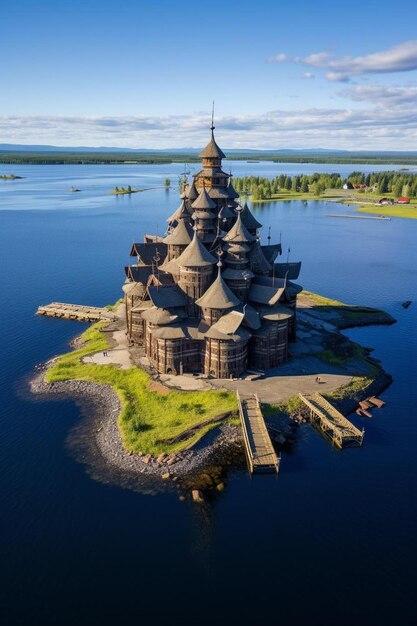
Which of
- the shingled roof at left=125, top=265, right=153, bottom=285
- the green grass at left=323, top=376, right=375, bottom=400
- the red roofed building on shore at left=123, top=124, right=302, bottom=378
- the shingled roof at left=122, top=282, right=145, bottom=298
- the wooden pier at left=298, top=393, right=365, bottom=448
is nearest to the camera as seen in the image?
the wooden pier at left=298, top=393, right=365, bottom=448

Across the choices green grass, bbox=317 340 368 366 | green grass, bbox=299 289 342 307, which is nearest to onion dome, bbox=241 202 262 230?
green grass, bbox=317 340 368 366

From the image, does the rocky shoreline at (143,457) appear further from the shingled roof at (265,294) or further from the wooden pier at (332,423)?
the shingled roof at (265,294)

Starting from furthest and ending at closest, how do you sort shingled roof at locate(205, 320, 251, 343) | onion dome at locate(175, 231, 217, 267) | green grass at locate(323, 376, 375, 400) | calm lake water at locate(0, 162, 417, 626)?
onion dome at locate(175, 231, 217, 267) → shingled roof at locate(205, 320, 251, 343) → green grass at locate(323, 376, 375, 400) → calm lake water at locate(0, 162, 417, 626)

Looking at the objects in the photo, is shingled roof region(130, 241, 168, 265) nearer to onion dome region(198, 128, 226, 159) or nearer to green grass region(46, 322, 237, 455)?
onion dome region(198, 128, 226, 159)

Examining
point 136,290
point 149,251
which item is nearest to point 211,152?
point 149,251

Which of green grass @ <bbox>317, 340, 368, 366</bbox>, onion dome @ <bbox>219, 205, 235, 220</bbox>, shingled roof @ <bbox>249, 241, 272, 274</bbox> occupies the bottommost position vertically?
green grass @ <bbox>317, 340, 368, 366</bbox>

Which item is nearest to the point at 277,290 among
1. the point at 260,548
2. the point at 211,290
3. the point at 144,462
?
the point at 211,290

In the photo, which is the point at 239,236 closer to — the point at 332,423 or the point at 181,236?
the point at 181,236
